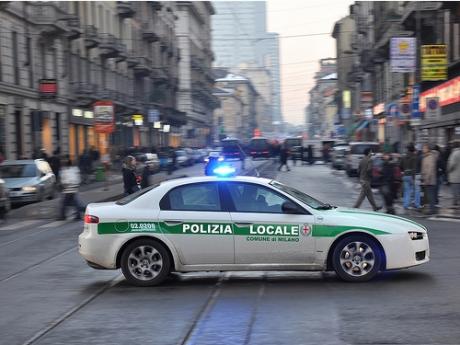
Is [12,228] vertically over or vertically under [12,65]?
under

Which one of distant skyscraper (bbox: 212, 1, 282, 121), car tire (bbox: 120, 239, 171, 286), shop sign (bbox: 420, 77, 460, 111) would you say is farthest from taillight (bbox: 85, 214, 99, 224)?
distant skyscraper (bbox: 212, 1, 282, 121)

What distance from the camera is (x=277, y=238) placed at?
8219mm

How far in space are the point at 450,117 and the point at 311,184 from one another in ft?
26.6

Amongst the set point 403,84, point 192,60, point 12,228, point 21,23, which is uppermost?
point 192,60

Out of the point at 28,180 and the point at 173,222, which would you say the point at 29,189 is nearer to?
the point at 28,180

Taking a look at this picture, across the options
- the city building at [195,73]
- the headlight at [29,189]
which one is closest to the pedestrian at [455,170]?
the headlight at [29,189]

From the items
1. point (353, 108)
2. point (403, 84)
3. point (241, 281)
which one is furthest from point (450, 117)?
point (353, 108)

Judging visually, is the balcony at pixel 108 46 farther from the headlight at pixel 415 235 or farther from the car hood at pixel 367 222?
the headlight at pixel 415 235

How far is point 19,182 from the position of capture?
21.8 metres

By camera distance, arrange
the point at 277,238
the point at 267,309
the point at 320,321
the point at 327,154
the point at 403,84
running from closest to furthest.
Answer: the point at 320,321 < the point at 267,309 < the point at 277,238 < the point at 403,84 < the point at 327,154

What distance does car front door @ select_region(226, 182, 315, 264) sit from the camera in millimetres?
8211

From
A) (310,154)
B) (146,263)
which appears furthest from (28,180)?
(310,154)

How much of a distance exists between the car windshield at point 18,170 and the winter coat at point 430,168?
514 inches

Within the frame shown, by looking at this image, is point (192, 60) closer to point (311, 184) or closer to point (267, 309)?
Result: point (311, 184)
